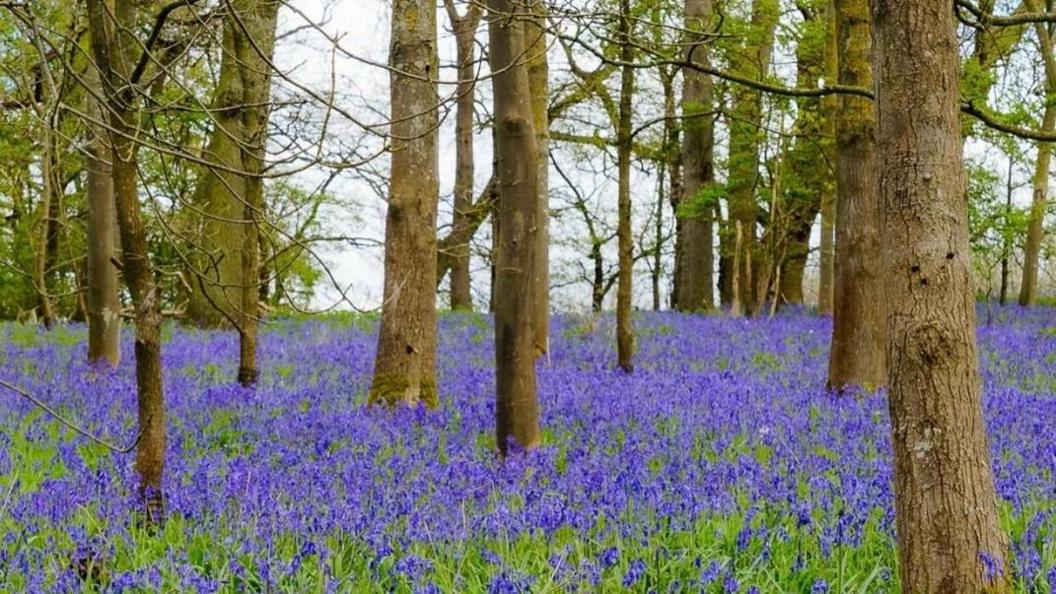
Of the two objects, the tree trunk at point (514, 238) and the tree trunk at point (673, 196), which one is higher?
the tree trunk at point (673, 196)

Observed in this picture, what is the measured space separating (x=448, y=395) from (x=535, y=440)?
2.52 metres

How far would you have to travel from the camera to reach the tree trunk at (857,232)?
909cm

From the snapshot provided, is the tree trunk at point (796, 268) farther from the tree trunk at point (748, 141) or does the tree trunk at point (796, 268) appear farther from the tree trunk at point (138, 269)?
the tree trunk at point (138, 269)

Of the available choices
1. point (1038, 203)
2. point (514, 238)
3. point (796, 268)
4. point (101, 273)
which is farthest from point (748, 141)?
point (514, 238)

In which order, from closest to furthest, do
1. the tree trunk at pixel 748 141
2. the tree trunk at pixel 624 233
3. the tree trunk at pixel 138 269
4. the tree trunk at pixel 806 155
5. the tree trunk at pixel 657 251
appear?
the tree trunk at pixel 138 269, the tree trunk at pixel 624 233, the tree trunk at pixel 806 155, the tree trunk at pixel 748 141, the tree trunk at pixel 657 251

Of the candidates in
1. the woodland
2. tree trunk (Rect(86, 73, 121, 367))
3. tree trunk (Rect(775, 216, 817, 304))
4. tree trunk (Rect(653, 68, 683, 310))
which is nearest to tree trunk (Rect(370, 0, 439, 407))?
the woodland

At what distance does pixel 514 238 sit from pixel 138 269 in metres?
2.68

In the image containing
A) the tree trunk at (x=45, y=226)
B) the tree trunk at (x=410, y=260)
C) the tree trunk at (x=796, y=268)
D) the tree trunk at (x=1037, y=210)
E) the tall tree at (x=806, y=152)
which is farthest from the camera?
the tree trunk at (x=796, y=268)

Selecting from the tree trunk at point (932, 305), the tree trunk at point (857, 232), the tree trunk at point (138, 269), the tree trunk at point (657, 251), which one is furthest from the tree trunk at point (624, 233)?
the tree trunk at point (657, 251)

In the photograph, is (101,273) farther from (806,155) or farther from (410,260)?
(806,155)

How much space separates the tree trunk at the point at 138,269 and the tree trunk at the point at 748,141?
12722 millimetres

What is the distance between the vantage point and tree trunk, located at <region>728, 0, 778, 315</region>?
629 inches

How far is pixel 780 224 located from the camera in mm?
18094

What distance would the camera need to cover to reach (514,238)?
630cm
